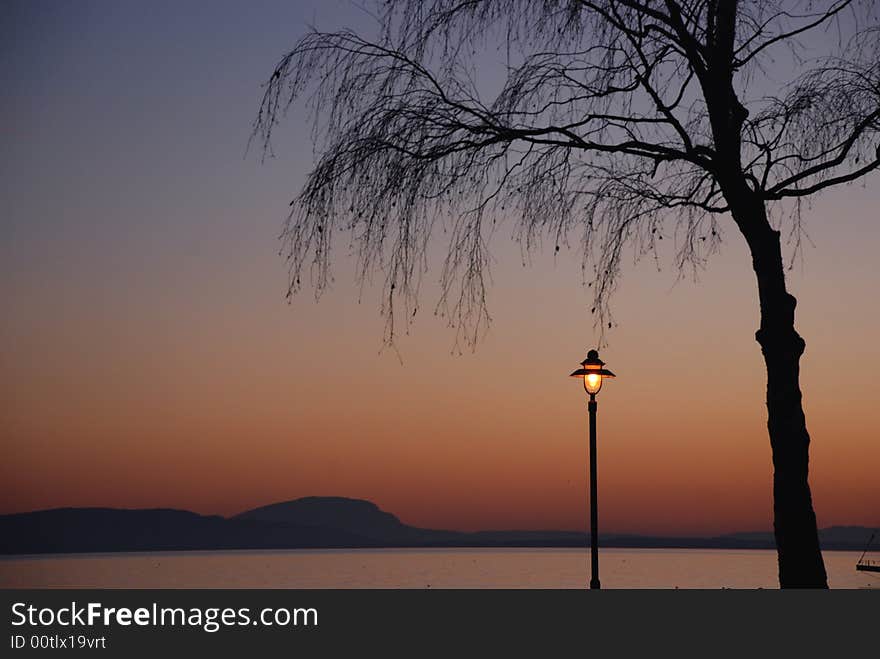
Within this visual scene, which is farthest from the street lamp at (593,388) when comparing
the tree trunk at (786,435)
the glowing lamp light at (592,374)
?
the tree trunk at (786,435)

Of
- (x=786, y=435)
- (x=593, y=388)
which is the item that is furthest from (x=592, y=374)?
(x=786, y=435)

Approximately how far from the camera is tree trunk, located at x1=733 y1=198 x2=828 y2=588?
1188 centimetres

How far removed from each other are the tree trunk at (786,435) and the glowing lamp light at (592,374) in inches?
209

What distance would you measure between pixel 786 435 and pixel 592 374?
5.68 meters

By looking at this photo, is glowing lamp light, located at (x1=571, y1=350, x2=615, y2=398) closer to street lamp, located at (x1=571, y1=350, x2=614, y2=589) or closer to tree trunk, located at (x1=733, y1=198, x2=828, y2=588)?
street lamp, located at (x1=571, y1=350, x2=614, y2=589)

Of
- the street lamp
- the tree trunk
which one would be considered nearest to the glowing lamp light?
the street lamp

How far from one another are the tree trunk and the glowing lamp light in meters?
5.31

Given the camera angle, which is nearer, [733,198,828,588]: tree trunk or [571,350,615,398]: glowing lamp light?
[733,198,828,588]: tree trunk

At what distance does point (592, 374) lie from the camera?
57.4 feet
